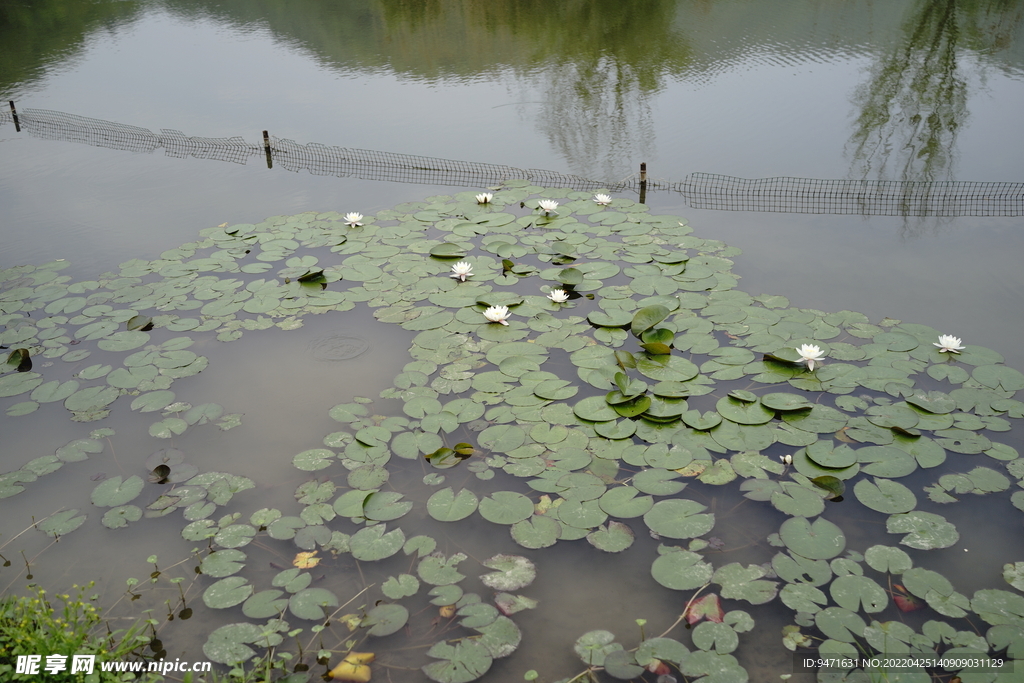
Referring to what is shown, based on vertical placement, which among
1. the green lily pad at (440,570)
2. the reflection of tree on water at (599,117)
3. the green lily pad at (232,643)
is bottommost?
the green lily pad at (232,643)

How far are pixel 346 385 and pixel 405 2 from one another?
16513 mm

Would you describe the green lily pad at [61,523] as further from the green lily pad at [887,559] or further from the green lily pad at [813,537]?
the green lily pad at [887,559]

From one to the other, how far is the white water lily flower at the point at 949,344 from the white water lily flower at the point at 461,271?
3.00 meters

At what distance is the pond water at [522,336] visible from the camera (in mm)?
2393

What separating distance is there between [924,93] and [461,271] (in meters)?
8.99

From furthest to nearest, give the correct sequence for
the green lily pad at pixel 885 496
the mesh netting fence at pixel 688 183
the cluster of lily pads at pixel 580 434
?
the mesh netting fence at pixel 688 183
the green lily pad at pixel 885 496
the cluster of lily pads at pixel 580 434

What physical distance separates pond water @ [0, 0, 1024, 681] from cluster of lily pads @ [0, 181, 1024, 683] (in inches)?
0.9

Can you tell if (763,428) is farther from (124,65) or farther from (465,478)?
(124,65)

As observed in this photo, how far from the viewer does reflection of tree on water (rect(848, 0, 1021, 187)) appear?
7.35 metres

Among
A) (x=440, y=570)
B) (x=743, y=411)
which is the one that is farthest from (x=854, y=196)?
(x=440, y=570)

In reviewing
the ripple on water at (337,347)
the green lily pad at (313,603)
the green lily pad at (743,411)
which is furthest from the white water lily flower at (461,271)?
the green lily pad at (313,603)

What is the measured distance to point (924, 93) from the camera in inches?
372

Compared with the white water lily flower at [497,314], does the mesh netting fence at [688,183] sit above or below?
above

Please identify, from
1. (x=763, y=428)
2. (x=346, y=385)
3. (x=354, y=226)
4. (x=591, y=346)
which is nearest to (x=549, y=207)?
(x=354, y=226)
